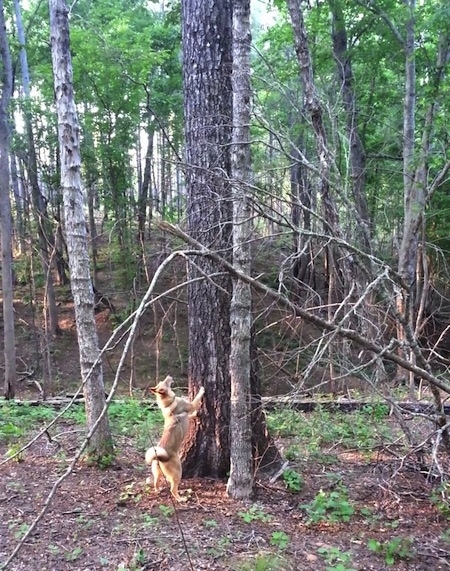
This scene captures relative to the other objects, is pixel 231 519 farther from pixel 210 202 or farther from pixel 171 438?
pixel 210 202

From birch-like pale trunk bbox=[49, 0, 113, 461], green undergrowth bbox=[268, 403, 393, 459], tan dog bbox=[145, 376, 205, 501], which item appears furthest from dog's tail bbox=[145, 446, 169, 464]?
green undergrowth bbox=[268, 403, 393, 459]

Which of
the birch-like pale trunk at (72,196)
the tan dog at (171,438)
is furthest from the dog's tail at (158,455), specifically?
the birch-like pale trunk at (72,196)

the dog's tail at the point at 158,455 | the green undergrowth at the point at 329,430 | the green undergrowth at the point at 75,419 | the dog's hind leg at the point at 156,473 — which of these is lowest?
the green undergrowth at the point at 75,419

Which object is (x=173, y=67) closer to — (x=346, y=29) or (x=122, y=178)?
(x=122, y=178)

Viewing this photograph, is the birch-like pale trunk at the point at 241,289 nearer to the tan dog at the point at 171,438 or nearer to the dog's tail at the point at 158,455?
the tan dog at the point at 171,438

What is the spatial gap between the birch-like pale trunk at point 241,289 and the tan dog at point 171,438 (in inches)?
18.8

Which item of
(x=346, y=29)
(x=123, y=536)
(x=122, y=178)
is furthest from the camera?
(x=122, y=178)

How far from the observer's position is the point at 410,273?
11055 millimetres

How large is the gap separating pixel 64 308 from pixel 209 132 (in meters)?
14.0

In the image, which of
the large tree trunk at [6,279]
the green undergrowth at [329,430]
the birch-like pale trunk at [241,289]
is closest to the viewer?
the birch-like pale trunk at [241,289]

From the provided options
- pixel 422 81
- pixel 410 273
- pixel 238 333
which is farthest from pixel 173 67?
pixel 238 333

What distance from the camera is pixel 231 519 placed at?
4469 mm

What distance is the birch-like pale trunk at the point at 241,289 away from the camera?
4500 mm

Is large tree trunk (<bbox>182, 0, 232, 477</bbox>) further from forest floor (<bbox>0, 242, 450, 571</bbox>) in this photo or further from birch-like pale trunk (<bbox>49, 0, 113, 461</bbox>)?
birch-like pale trunk (<bbox>49, 0, 113, 461</bbox>)
